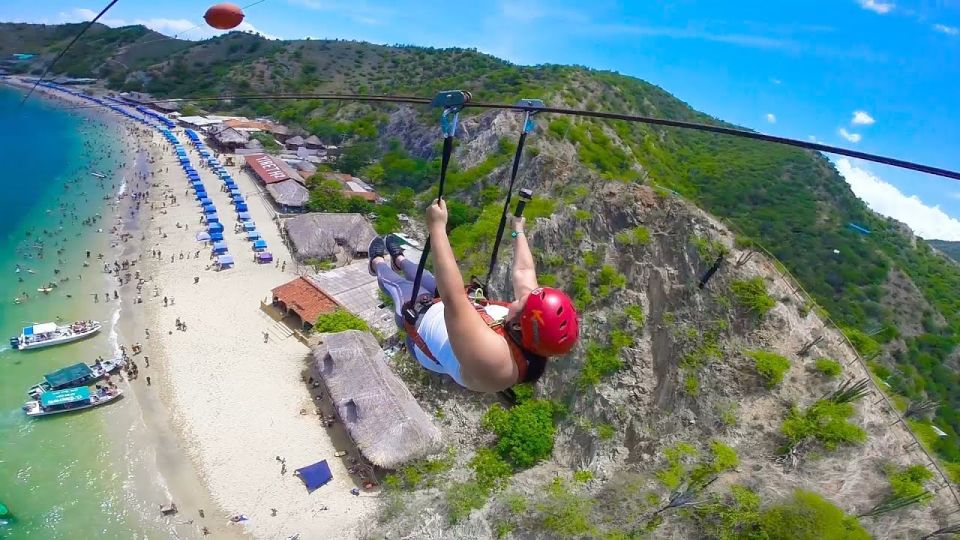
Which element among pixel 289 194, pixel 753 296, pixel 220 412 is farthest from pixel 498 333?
pixel 289 194

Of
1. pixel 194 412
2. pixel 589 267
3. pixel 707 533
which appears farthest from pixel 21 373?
pixel 707 533

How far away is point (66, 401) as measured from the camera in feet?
66.9

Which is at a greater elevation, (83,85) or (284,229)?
(83,85)

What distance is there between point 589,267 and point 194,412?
17.9 meters

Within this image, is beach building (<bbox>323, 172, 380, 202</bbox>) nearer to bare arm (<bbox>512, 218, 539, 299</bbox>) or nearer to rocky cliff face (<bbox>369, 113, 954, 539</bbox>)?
rocky cliff face (<bbox>369, 113, 954, 539</bbox>)

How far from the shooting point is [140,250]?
34.2 meters

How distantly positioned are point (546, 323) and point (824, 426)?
1501 cm

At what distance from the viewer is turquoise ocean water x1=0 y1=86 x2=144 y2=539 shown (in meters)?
16.8

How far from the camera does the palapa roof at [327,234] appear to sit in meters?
34.0

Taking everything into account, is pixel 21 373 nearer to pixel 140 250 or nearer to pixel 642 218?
pixel 140 250

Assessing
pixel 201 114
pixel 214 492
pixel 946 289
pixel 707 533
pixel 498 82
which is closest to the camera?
pixel 707 533

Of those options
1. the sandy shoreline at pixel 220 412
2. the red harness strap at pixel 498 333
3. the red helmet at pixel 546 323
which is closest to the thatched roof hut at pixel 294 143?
the sandy shoreline at pixel 220 412

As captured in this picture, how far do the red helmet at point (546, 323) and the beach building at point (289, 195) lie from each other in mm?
41937

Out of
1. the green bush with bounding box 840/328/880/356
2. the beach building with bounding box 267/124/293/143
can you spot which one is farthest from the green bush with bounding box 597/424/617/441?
the beach building with bounding box 267/124/293/143
